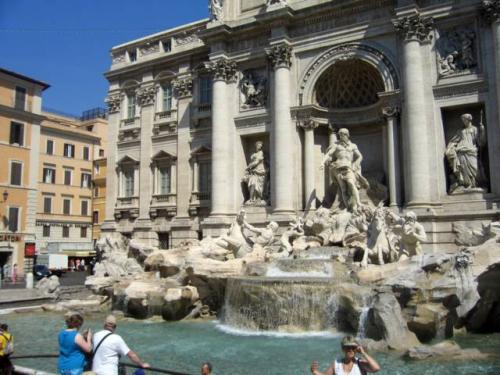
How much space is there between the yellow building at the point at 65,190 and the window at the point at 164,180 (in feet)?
60.7

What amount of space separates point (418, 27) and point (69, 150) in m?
35.5

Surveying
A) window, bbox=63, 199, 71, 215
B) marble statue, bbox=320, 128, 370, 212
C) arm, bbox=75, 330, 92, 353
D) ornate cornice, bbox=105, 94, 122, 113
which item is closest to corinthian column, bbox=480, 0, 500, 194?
marble statue, bbox=320, 128, 370, 212

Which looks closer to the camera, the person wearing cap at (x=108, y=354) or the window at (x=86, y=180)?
the person wearing cap at (x=108, y=354)

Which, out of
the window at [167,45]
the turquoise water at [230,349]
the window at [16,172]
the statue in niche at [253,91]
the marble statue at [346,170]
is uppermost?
the window at [167,45]

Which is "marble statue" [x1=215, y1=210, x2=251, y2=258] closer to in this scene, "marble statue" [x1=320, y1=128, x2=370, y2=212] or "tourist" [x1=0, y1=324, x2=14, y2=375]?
"marble statue" [x1=320, y1=128, x2=370, y2=212]

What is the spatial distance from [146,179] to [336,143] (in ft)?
39.2

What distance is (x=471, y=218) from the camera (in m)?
18.4

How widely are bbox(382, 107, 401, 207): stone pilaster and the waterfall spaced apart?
24.4ft

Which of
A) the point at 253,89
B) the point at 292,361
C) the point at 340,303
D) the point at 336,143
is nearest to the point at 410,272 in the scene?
the point at 340,303

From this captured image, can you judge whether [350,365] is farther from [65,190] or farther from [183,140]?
[65,190]

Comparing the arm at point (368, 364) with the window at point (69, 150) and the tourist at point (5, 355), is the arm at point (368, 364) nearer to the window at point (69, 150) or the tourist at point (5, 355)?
the tourist at point (5, 355)

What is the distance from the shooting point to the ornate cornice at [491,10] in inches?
728

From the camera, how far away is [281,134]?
22.5 meters

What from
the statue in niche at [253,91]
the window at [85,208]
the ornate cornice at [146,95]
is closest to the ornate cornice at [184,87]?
the ornate cornice at [146,95]
